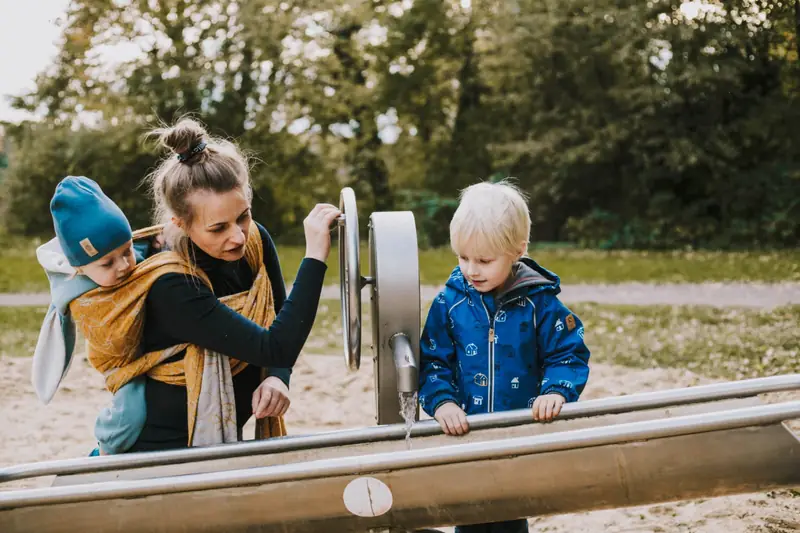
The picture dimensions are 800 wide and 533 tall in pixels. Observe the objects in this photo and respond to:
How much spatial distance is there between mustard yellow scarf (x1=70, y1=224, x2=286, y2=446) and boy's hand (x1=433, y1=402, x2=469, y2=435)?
1.85ft

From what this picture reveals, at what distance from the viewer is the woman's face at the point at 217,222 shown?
2371 millimetres

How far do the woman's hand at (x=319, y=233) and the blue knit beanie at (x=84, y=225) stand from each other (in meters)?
0.49

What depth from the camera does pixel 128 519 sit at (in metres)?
2.24

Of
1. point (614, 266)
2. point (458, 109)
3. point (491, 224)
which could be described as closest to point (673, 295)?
point (614, 266)

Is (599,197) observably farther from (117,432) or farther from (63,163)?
(117,432)

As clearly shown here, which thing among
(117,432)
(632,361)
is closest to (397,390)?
(117,432)

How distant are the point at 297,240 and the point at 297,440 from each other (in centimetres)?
1835

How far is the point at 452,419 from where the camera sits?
7.83 ft

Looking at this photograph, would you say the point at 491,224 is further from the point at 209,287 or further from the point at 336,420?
the point at 336,420

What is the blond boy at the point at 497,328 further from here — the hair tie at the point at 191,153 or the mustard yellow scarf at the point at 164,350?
the hair tie at the point at 191,153

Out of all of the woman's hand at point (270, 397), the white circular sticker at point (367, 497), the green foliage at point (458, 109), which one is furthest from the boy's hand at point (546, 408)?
the green foliage at point (458, 109)

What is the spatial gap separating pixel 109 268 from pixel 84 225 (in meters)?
0.14

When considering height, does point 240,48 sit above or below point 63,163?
above

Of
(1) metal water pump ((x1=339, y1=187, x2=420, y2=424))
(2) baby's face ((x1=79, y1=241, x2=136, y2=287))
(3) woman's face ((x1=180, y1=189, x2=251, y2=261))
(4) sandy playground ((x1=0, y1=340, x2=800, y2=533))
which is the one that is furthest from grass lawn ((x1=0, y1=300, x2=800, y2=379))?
(2) baby's face ((x1=79, y1=241, x2=136, y2=287))
